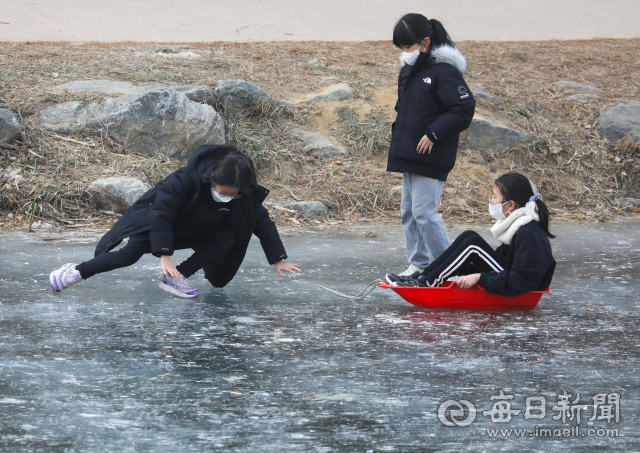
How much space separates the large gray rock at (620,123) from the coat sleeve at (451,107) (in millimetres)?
5981

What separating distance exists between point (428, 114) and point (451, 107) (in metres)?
0.17

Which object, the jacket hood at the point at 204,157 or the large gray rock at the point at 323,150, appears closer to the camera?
the jacket hood at the point at 204,157

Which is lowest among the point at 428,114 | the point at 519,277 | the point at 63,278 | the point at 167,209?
the point at 63,278

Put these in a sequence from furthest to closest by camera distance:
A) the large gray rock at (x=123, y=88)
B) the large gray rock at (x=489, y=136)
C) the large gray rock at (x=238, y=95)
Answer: the large gray rock at (x=489, y=136)
the large gray rock at (x=238, y=95)
the large gray rock at (x=123, y=88)

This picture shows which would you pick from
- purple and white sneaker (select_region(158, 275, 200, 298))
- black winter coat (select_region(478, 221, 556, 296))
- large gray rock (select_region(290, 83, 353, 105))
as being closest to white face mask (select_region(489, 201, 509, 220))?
black winter coat (select_region(478, 221, 556, 296))

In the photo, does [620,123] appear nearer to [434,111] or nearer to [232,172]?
[434,111]

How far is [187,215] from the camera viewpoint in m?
3.99

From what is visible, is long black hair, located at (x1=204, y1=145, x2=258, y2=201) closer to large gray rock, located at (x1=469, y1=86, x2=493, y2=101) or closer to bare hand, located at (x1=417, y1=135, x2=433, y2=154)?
bare hand, located at (x1=417, y1=135, x2=433, y2=154)

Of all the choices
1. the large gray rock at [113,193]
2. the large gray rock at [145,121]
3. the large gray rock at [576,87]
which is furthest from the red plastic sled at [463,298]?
the large gray rock at [576,87]

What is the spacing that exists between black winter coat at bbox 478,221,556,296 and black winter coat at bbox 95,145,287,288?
1264 mm

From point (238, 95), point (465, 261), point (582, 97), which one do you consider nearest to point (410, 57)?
point (465, 261)

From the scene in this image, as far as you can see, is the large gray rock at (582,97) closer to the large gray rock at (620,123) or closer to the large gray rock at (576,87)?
the large gray rock at (576,87)

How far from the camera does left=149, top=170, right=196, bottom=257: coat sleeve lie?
379cm

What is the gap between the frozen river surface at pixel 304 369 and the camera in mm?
2266
